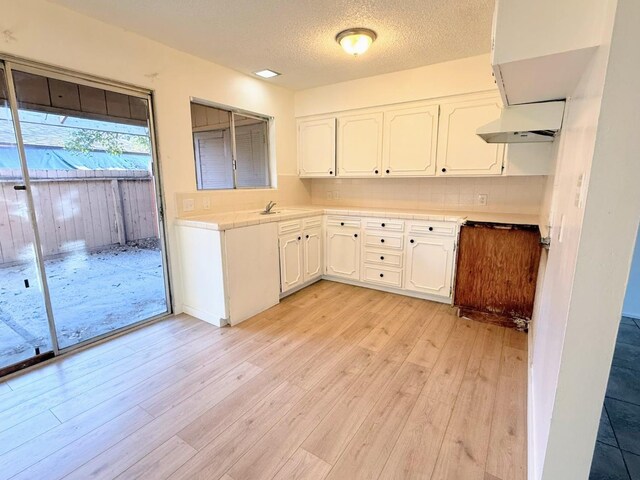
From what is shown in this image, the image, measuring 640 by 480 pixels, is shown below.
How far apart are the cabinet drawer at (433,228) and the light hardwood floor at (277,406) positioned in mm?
875

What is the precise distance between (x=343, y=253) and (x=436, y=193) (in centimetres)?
129

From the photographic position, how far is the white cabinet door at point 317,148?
3.95m

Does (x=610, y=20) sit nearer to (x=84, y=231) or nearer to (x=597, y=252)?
(x=597, y=252)

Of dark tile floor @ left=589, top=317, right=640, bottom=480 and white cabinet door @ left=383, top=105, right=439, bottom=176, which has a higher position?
white cabinet door @ left=383, top=105, right=439, bottom=176

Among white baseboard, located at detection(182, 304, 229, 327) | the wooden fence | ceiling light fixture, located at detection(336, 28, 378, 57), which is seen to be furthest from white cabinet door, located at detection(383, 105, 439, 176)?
the wooden fence

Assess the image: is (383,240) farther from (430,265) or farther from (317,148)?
(317,148)

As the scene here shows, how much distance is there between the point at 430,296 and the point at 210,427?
242 centimetres

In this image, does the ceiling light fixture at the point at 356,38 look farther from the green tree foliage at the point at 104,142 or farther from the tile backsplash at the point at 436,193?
the green tree foliage at the point at 104,142

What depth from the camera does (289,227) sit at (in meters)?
3.28

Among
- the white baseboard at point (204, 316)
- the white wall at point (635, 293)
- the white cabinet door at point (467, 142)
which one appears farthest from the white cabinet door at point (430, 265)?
the white baseboard at point (204, 316)

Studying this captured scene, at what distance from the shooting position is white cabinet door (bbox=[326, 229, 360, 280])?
3654mm

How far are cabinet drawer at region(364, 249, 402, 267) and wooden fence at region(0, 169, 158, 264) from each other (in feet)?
7.14

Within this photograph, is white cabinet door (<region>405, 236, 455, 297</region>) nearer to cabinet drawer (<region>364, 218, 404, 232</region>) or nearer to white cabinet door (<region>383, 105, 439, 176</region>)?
cabinet drawer (<region>364, 218, 404, 232</region>)

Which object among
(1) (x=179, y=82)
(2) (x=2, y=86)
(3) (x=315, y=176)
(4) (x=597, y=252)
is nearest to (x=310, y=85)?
(3) (x=315, y=176)
